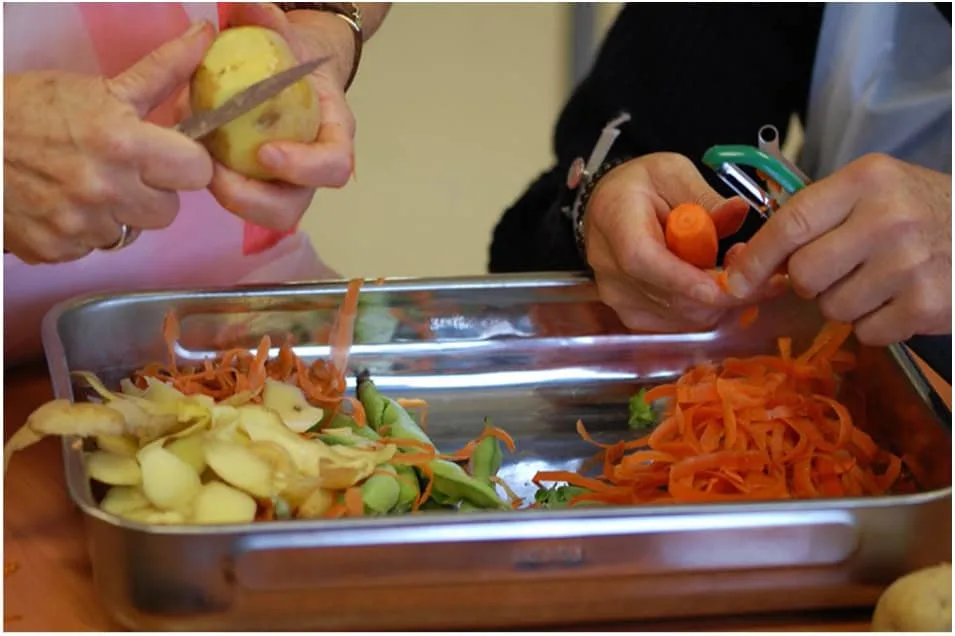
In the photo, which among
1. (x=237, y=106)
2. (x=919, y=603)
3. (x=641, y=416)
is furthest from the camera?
(x=641, y=416)

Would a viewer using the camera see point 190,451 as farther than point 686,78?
No

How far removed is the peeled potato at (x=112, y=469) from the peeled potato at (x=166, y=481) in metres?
0.01

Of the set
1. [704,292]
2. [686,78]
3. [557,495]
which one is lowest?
[557,495]

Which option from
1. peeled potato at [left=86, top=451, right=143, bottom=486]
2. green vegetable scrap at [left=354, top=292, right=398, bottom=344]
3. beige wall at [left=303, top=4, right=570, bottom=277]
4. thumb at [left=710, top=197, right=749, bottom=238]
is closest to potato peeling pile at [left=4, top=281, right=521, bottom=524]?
peeled potato at [left=86, top=451, right=143, bottom=486]

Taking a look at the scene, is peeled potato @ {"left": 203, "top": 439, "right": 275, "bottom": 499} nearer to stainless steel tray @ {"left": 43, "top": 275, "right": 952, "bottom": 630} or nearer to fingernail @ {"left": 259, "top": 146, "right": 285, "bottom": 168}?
stainless steel tray @ {"left": 43, "top": 275, "right": 952, "bottom": 630}

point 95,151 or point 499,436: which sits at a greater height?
point 95,151

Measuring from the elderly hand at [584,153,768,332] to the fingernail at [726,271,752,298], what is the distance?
0.9 inches

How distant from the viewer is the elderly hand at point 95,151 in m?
0.66

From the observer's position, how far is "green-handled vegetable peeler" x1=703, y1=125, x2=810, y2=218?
847 millimetres

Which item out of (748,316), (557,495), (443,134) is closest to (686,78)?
(748,316)

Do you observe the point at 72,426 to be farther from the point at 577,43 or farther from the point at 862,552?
the point at 577,43

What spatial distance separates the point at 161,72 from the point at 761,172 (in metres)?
0.44

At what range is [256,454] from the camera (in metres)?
0.69

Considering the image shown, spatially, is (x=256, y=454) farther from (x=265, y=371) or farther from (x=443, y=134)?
(x=443, y=134)
